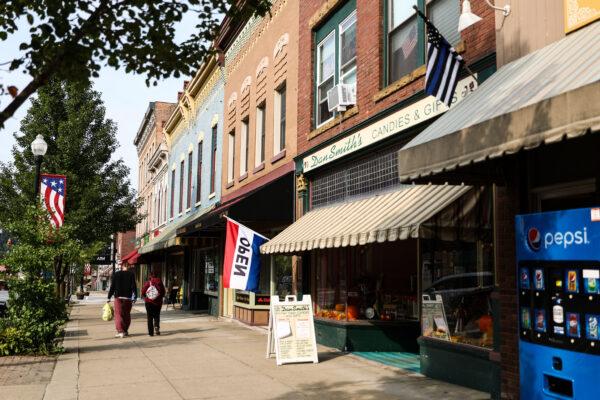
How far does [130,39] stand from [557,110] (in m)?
3.48

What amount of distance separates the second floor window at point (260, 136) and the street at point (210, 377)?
20.4ft

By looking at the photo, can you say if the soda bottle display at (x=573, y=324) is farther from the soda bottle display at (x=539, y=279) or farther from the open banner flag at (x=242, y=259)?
the open banner flag at (x=242, y=259)

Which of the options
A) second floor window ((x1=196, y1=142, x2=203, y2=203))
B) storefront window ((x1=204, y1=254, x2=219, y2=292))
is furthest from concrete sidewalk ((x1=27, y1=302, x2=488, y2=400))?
second floor window ((x1=196, y1=142, x2=203, y2=203))

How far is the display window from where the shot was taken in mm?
11328

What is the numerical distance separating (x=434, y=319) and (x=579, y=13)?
452 cm

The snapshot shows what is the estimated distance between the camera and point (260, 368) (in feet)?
31.3

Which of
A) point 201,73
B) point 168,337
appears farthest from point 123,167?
point 168,337

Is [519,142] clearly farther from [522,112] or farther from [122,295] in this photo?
[122,295]

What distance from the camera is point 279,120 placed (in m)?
16.4

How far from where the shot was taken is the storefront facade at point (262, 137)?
14383 millimetres

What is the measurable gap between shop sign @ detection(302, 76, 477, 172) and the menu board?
8.58ft

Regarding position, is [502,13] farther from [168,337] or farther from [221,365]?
[168,337]

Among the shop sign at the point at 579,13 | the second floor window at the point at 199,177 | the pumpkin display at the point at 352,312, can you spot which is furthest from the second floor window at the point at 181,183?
the shop sign at the point at 579,13

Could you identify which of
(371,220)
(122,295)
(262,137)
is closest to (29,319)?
(122,295)
